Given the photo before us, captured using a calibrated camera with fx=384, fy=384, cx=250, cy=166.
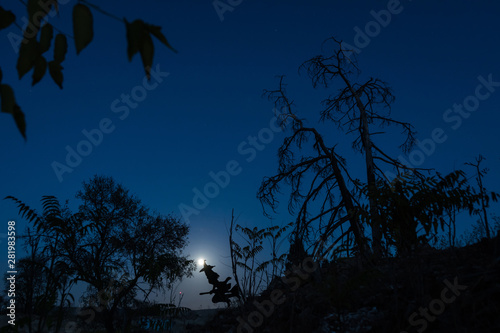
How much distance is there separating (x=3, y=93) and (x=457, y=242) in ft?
24.6

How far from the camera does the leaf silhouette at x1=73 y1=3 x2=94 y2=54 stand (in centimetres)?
131

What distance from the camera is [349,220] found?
12.1m

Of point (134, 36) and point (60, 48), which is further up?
point (60, 48)

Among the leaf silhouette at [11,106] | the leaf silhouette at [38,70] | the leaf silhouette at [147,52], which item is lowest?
the leaf silhouette at [11,106]

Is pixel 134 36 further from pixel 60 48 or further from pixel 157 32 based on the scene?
pixel 60 48

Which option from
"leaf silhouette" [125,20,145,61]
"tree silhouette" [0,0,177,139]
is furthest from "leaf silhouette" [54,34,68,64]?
"leaf silhouette" [125,20,145,61]

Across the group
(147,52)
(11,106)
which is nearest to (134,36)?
(147,52)

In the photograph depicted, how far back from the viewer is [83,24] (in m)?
1.32

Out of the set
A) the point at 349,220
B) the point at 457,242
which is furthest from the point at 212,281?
the point at 349,220

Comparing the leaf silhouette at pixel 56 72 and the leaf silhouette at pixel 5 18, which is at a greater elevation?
the leaf silhouette at pixel 5 18

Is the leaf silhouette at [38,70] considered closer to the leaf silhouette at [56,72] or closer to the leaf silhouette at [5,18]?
the leaf silhouette at [56,72]

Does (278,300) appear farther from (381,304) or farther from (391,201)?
(391,201)

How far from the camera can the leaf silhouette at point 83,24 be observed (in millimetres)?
1306

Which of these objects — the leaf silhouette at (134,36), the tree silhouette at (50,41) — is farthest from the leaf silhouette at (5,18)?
the leaf silhouette at (134,36)
